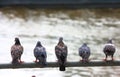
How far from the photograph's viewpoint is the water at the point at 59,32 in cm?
1884

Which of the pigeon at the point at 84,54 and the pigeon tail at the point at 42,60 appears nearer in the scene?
the pigeon tail at the point at 42,60

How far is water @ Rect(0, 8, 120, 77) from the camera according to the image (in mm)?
18844

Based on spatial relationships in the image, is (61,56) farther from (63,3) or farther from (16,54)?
(63,3)

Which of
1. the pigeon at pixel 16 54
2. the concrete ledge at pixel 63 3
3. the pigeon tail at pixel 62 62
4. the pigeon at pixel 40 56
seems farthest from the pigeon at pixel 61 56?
the concrete ledge at pixel 63 3

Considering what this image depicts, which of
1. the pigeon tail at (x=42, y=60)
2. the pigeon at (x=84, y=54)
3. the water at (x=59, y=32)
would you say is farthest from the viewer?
the water at (x=59, y=32)

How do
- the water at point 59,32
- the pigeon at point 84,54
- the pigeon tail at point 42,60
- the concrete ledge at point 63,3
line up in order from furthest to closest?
the concrete ledge at point 63,3 < the water at point 59,32 < the pigeon at point 84,54 < the pigeon tail at point 42,60

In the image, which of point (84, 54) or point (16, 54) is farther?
point (84, 54)

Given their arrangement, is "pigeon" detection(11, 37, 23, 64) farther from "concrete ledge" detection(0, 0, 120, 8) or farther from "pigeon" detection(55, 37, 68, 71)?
"concrete ledge" detection(0, 0, 120, 8)

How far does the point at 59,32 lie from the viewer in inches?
1025

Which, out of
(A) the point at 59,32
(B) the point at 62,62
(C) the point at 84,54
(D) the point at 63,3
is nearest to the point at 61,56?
(B) the point at 62,62

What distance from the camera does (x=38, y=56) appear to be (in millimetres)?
12320

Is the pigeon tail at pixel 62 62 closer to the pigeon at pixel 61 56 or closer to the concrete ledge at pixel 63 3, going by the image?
the pigeon at pixel 61 56

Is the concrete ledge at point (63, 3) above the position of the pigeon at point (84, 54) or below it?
above

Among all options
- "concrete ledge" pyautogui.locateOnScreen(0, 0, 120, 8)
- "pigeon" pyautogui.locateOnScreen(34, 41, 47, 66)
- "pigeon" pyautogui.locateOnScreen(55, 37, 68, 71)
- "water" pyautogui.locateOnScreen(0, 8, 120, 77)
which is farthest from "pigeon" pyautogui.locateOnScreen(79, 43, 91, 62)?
"concrete ledge" pyautogui.locateOnScreen(0, 0, 120, 8)
